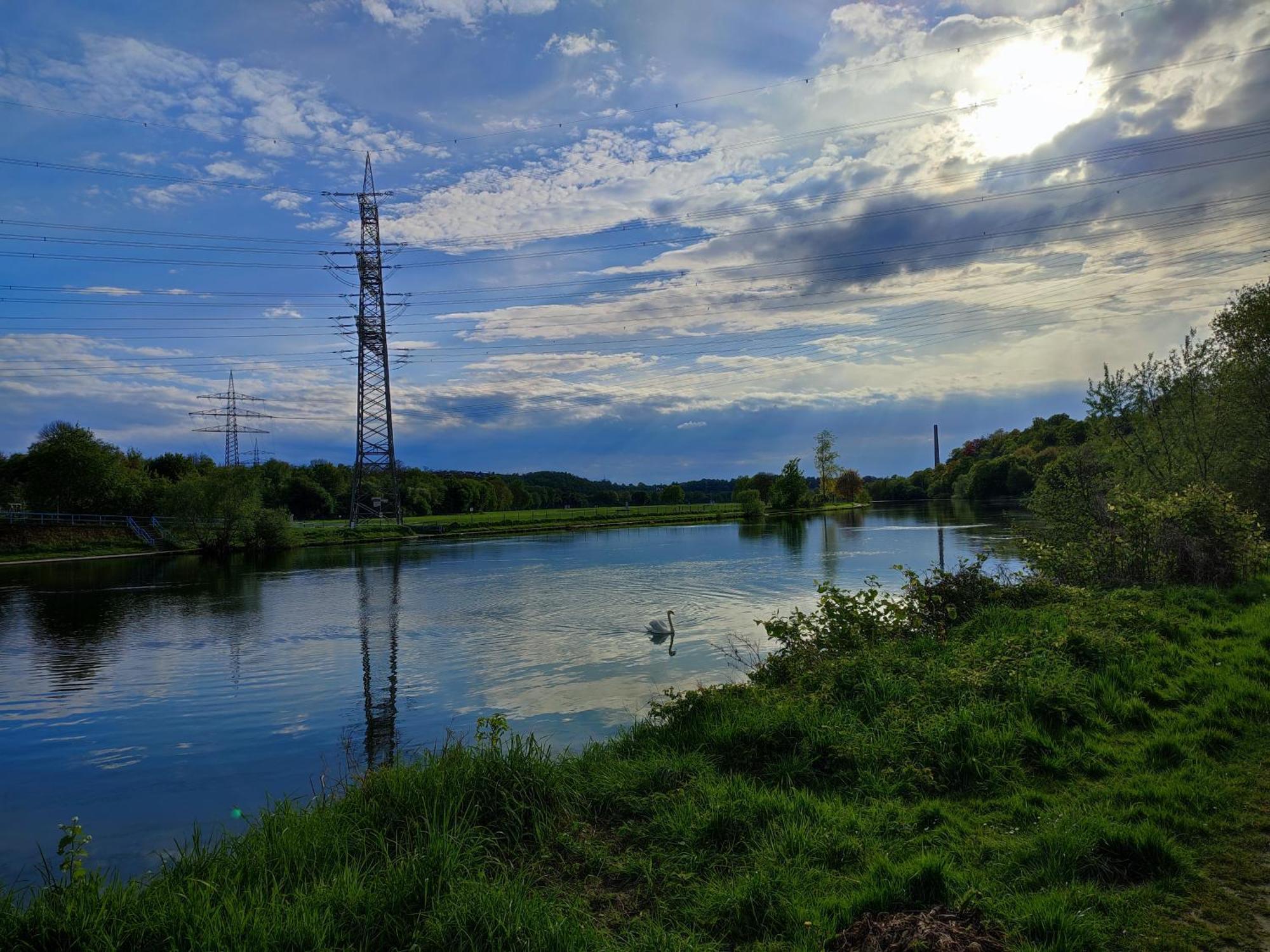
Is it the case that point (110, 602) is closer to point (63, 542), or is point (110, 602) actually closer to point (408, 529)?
point (63, 542)

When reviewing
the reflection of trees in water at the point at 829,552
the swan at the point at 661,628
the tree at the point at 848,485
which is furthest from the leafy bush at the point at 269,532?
the tree at the point at 848,485

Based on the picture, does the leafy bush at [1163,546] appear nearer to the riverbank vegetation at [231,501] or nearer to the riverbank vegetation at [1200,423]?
the riverbank vegetation at [1200,423]

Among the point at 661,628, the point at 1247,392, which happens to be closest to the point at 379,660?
the point at 661,628

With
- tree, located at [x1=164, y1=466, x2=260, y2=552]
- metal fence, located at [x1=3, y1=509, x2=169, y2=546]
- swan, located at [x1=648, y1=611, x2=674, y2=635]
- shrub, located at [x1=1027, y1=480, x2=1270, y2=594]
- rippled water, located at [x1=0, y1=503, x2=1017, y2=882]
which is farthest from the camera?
tree, located at [x1=164, y1=466, x2=260, y2=552]

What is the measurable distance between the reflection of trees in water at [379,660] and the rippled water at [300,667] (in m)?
0.08

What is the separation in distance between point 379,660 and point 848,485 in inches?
4865

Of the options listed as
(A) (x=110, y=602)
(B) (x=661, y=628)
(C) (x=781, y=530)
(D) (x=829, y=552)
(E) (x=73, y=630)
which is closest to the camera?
→ (B) (x=661, y=628)

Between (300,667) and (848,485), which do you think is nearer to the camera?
(300,667)

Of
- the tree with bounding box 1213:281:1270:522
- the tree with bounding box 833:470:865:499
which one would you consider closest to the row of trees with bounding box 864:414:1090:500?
the tree with bounding box 833:470:865:499

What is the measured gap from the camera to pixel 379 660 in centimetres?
1747

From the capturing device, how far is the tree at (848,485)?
132 m

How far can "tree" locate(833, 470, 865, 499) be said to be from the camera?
432ft

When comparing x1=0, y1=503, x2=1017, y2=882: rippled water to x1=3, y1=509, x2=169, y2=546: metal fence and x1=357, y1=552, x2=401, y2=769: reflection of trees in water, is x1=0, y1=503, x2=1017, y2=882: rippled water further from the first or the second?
x1=3, y1=509, x2=169, y2=546: metal fence

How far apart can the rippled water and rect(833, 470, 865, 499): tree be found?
311ft
